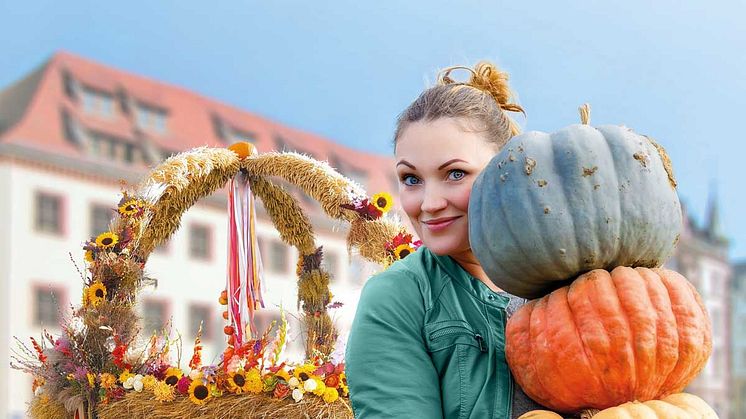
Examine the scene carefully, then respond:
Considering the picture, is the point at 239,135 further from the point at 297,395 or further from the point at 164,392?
the point at 297,395

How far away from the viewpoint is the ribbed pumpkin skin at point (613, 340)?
195 cm

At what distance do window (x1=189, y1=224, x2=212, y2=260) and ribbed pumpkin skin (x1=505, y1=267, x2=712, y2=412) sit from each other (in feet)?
95.8

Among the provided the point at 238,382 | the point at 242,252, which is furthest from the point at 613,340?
the point at 242,252

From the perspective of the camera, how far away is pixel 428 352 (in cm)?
219

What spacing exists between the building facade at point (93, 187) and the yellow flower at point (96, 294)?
1626 cm

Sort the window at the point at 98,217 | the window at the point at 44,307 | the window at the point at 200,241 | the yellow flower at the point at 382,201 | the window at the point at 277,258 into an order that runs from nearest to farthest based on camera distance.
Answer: the yellow flower at the point at 382,201 → the window at the point at 44,307 → the window at the point at 98,217 → the window at the point at 200,241 → the window at the point at 277,258

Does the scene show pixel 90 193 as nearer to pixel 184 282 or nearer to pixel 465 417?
pixel 184 282

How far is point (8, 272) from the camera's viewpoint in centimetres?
2458

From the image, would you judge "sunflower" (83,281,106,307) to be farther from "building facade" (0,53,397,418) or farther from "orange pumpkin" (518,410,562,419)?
"building facade" (0,53,397,418)

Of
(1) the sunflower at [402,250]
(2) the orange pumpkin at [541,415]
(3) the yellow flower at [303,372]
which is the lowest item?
(3) the yellow flower at [303,372]

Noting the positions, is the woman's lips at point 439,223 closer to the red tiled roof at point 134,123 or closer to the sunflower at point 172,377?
the sunflower at point 172,377

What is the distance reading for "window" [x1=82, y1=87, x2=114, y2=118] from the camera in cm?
2875

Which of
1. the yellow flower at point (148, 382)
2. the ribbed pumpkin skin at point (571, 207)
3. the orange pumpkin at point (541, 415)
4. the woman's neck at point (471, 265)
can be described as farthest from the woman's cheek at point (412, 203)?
the yellow flower at point (148, 382)

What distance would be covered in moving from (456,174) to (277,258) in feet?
99.0
